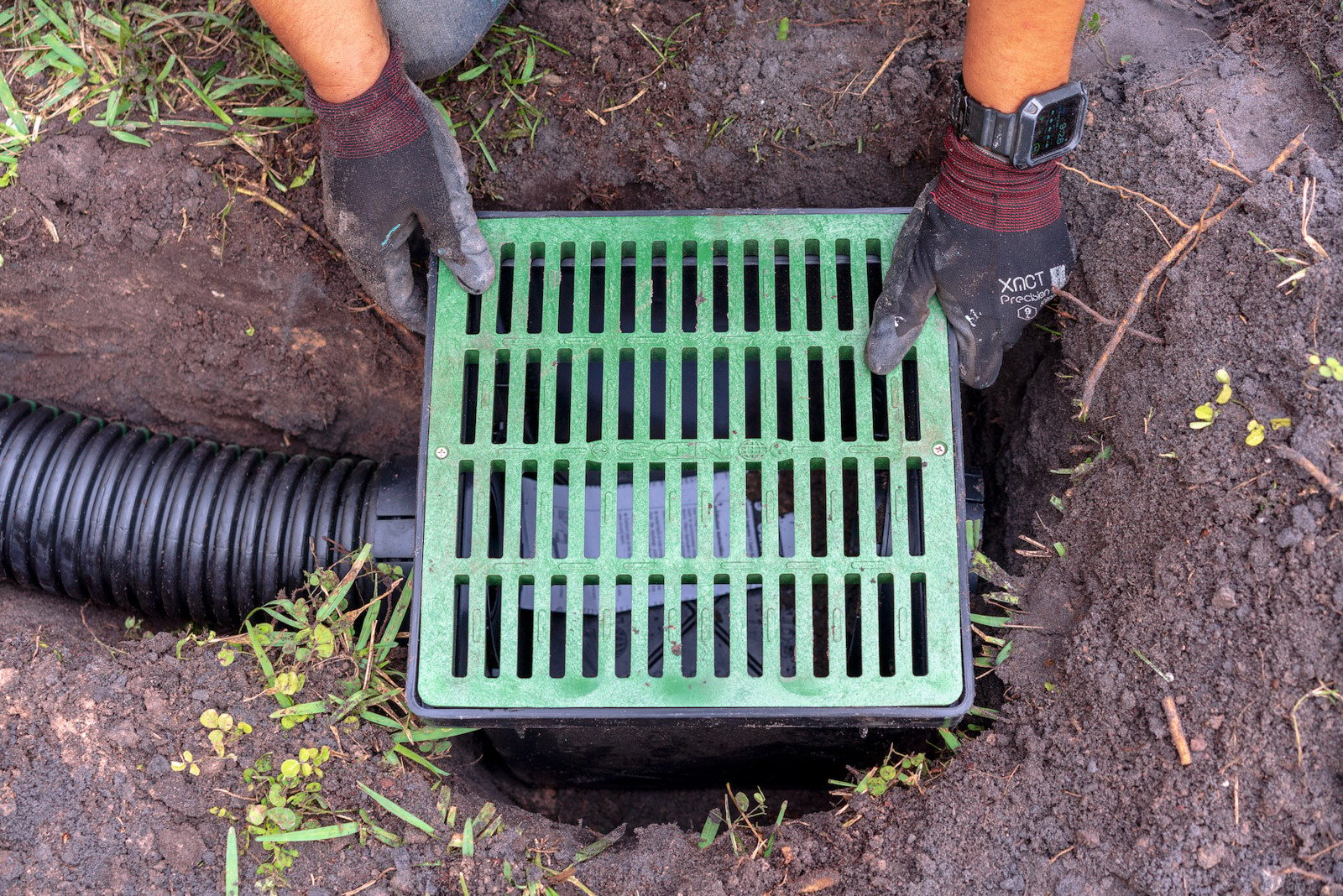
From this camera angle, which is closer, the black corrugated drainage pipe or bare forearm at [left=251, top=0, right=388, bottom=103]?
bare forearm at [left=251, top=0, right=388, bottom=103]

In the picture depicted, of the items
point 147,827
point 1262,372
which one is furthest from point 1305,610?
point 147,827

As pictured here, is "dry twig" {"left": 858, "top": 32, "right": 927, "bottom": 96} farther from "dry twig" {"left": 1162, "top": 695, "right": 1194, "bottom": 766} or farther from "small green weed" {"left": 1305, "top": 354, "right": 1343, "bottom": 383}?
"dry twig" {"left": 1162, "top": 695, "right": 1194, "bottom": 766}

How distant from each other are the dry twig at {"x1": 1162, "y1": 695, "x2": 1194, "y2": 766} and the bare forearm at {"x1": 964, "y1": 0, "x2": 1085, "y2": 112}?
1.04 metres

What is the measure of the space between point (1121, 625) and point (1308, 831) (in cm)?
38

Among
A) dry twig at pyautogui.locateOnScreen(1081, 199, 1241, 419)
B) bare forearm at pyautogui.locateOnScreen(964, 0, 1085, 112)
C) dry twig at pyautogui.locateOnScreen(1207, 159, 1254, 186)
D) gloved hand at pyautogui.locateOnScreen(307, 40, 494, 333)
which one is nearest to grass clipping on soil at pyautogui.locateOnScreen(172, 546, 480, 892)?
gloved hand at pyautogui.locateOnScreen(307, 40, 494, 333)

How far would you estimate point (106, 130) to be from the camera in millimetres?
2084

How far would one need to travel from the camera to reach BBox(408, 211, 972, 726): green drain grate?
1645 mm

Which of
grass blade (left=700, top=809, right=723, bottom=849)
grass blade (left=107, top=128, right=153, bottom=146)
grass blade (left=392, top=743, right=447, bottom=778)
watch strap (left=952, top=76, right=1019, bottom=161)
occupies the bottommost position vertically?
grass blade (left=700, top=809, right=723, bottom=849)

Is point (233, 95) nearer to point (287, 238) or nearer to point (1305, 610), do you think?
point (287, 238)

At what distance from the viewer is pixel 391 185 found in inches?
71.4

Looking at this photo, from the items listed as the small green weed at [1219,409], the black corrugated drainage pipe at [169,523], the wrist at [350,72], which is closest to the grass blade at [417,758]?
the black corrugated drainage pipe at [169,523]

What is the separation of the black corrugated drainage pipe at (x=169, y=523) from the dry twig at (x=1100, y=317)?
135cm

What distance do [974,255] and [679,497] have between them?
0.72 metres

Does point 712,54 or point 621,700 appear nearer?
point 621,700
